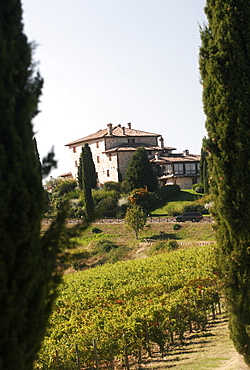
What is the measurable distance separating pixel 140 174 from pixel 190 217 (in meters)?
10.4

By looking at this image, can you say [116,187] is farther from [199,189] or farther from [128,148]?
[199,189]

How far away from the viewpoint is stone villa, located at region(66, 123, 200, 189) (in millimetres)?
57188

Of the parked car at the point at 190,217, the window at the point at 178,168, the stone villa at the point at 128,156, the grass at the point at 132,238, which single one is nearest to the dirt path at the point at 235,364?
the grass at the point at 132,238

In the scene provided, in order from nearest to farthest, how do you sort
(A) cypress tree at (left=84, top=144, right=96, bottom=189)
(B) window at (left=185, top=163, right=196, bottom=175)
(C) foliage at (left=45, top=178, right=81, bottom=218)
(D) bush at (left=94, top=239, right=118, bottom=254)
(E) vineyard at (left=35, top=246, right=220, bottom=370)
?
(E) vineyard at (left=35, top=246, right=220, bottom=370) < (D) bush at (left=94, top=239, right=118, bottom=254) < (C) foliage at (left=45, top=178, right=81, bottom=218) < (A) cypress tree at (left=84, top=144, right=96, bottom=189) < (B) window at (left=185, top=163, right=196, bottom=175)

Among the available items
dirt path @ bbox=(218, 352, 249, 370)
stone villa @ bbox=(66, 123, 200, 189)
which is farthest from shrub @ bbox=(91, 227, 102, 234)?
dirt path @ bbox=(218, 352, 249, 370)

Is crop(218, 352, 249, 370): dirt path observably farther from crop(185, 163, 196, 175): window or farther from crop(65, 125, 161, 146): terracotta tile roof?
crop(65, 125, 161, 146): terracotta tile roof

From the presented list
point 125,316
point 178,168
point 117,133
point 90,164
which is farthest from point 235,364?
point 117,133

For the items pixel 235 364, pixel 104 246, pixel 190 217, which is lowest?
pixel 104 246

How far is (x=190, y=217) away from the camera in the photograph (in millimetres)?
42562

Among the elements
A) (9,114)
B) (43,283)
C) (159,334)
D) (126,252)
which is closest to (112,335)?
(159,334)

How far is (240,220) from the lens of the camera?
8.86 m

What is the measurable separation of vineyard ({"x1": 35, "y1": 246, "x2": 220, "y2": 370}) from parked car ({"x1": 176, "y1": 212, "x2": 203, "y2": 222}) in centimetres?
1849

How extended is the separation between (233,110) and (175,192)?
144ft

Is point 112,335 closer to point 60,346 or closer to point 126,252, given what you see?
point 60,346
